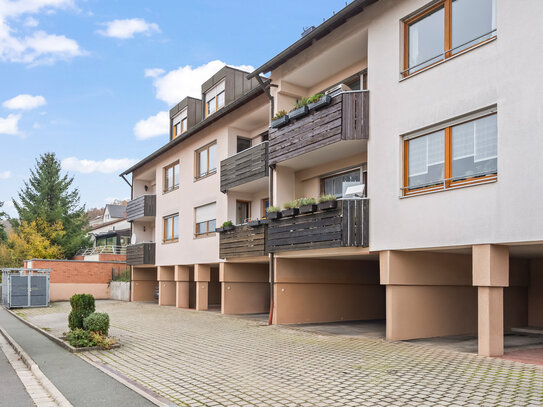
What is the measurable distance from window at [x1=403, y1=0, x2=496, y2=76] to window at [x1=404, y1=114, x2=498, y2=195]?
68.1 inches

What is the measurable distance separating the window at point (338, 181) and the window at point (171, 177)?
1136 cm

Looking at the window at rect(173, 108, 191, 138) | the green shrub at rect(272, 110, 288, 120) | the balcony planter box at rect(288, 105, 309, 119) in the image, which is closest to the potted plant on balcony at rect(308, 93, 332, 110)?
the balcony planter box at rect(288, 105, 309, 119)

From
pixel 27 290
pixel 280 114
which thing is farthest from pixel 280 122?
pixel 27 290

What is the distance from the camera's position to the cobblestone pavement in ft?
23.9

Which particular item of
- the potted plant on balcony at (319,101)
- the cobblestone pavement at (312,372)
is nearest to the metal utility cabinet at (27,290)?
the cobblestone pavement at (312,372)

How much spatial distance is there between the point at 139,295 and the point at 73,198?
22866 mm

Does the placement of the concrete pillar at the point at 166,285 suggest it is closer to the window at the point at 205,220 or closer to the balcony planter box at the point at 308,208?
the window at the point at 205,220

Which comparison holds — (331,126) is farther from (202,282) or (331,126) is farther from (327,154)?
(202,282)

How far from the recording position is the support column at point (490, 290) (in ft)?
32.3

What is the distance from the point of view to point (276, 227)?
51.3 ft

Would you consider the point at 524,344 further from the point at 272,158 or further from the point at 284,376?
the point at 272,158

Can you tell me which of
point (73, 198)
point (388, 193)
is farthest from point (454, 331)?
point (73, 198)

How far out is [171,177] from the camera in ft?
87.7

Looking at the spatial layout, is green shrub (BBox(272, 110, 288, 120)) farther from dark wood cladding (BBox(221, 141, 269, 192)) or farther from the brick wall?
the brick wall
